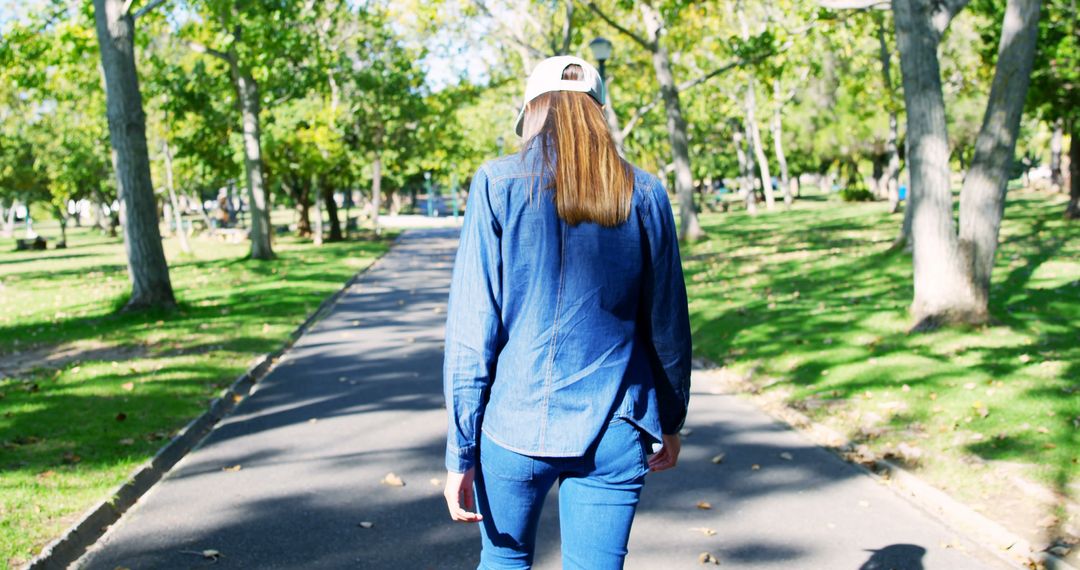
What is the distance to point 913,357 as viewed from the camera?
29.8 ft

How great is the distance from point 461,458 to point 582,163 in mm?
807

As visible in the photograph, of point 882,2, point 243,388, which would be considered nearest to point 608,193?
point 243,388

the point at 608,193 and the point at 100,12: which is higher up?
the point at 100,12

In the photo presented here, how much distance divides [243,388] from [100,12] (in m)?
7.43

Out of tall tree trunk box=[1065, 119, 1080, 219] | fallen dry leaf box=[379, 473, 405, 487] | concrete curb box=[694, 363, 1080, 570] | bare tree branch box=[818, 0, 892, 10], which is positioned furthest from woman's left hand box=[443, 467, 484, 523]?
tall tree trunk box=[1065, 119, 1080, 219]

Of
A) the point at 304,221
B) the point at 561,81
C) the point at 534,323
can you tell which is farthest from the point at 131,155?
the point at 304,221

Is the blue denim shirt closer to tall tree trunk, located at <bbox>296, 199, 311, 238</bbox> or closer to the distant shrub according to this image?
tall tree trunk, located at <bbox>296, 199, 311, 238</bbox>

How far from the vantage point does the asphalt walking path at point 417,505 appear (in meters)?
4.68

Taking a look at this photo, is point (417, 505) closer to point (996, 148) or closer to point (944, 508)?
point (944, 508)

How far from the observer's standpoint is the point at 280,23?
62.8 feet

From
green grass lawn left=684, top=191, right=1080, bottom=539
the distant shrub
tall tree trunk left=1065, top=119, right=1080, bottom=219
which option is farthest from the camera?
the distant shrub

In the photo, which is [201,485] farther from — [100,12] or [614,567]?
[100,12]

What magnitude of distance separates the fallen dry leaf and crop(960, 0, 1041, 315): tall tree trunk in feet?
22.2

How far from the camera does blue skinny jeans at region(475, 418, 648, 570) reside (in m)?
2.41
